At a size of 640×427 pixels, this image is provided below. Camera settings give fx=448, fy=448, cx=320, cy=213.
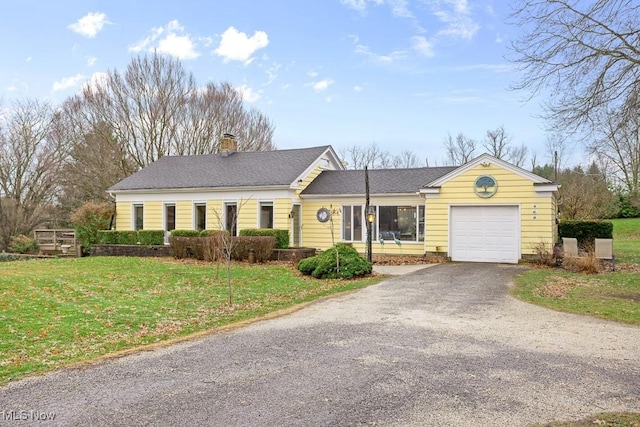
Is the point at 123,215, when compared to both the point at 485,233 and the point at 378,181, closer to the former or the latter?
the point at 378,181

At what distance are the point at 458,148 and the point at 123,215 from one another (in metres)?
37.7

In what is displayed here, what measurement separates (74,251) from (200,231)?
676 centimetres

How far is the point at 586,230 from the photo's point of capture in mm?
20359

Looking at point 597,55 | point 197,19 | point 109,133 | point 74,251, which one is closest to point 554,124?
point 597,55

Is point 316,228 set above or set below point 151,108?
below

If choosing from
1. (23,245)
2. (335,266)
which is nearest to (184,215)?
(23,245)

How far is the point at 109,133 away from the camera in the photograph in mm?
29688

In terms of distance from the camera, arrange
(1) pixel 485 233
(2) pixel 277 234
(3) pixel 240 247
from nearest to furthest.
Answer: (1) pixel 485 233 < (3) pixel 240 247 < (2) pixel 277 234

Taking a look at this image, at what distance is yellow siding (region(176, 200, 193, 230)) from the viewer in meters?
20.7

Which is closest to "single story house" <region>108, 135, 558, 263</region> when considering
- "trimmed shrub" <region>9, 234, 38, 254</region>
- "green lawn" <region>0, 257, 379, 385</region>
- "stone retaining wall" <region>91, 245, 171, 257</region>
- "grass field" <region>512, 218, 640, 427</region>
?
"stone retaining wall" <region>91, 245, 171, 257</region>

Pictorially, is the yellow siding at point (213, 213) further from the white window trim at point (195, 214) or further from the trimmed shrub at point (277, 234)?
the trimmed shrub at point (277, 234)

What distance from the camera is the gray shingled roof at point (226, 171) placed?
19.9 metres

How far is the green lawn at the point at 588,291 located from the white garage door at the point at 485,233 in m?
2.17

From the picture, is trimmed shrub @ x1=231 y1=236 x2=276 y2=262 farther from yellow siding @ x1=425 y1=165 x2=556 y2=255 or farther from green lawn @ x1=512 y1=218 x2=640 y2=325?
green lawn @ x1=512 y1=218 x2=640 y2=325
